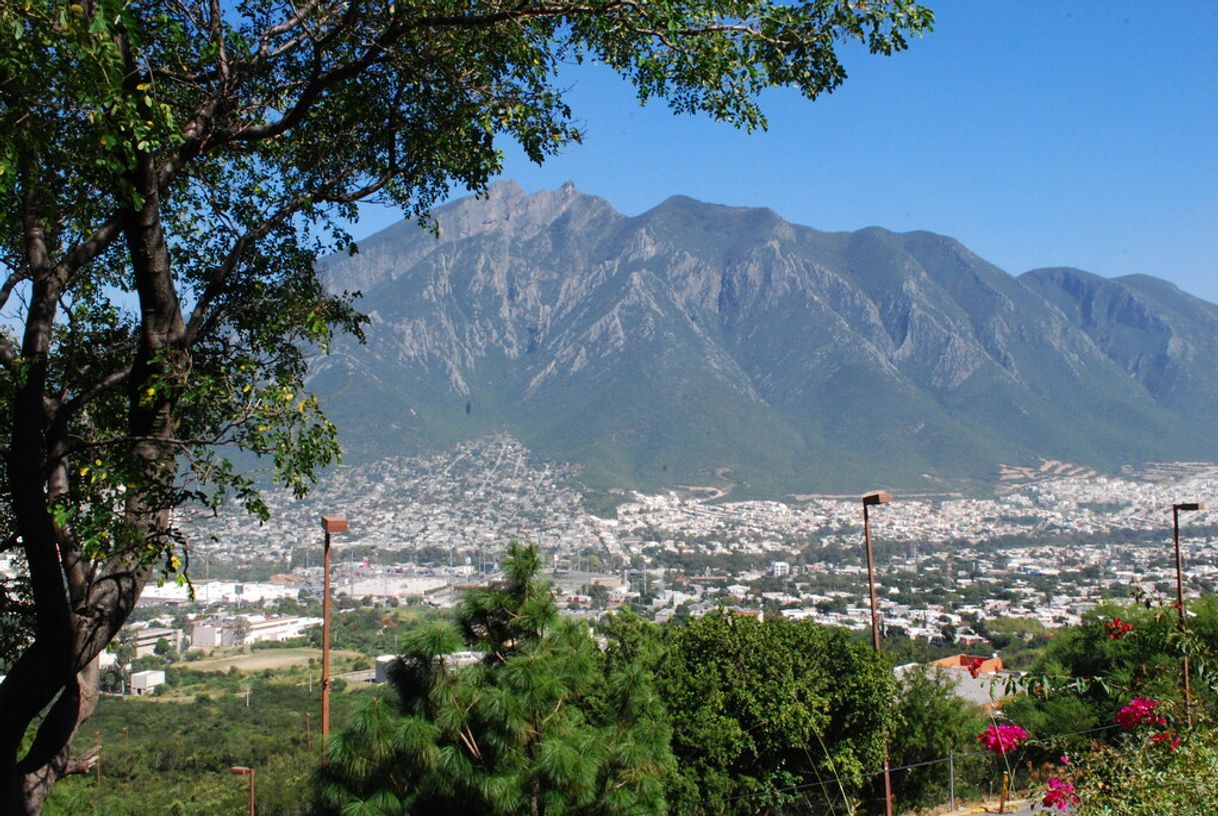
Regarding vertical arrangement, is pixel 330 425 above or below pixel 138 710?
above

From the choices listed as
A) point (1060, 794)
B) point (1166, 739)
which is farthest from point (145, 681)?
point (1166, 739)

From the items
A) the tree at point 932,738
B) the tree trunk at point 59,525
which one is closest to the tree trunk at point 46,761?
the tree trunk at point 59,525

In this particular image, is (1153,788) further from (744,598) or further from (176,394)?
(744,598)

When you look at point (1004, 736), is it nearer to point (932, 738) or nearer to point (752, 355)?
point (932, 738)

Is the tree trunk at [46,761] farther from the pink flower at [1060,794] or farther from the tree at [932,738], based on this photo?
the tree at [932,738]

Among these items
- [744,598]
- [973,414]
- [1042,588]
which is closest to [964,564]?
[1042,588]

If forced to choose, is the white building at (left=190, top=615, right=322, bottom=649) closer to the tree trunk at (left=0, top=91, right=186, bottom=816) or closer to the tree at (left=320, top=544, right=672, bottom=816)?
the tree at (left=320, top=544, right=672, bottom=816)
